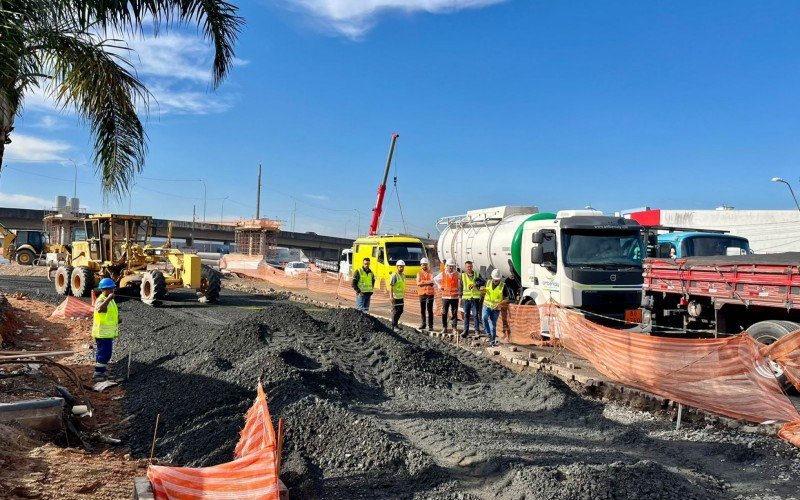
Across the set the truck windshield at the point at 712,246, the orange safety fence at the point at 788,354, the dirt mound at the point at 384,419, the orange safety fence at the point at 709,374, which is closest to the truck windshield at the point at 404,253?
the dirt mound at the point at 384,419

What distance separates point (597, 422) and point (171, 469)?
4886mm

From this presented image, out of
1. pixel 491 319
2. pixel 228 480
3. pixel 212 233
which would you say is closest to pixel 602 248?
pixel 491 319

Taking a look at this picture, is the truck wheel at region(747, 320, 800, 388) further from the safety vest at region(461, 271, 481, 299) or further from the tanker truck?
the safety vest at region(461, 271, 481, 299)

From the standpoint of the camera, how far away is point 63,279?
1980 cm

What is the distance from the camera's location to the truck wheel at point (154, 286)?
56.7ft

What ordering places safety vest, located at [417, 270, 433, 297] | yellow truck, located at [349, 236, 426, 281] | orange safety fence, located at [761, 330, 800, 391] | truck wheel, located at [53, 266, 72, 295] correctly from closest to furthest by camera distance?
orange safety fence, located at [761, 330, 800, 391] → safety vest, located at [417, 270, 433, 297] → truck wheel, located at [53, 266, 72, 295] → yellow truck, located at [349, 236, 426, 281]

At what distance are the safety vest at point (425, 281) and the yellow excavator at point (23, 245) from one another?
2932 cm

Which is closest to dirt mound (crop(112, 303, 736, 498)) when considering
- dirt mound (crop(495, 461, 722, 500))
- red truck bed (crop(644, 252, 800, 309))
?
dirt mound (crop(495, 461, 722, 500))

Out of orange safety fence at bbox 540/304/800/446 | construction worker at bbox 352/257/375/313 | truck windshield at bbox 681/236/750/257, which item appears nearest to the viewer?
orange safety fence at bbox 540/304/800/446

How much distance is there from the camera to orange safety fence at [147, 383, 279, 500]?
425 centimetres

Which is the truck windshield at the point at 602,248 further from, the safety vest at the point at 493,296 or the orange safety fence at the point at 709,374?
the orange safety fence at the point at 709,374

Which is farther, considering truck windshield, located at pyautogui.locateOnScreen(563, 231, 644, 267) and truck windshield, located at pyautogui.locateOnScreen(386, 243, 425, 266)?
truck windshield, located at pyautogui.locateOnScreen(386, 243, 425, 266)

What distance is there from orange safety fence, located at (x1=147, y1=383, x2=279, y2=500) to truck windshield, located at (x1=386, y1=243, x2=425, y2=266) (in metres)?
15.4

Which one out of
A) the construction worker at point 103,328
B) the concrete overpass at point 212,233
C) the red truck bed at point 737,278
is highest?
the concrete overpass at point 212,233
